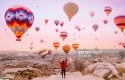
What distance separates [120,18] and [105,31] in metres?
0.26

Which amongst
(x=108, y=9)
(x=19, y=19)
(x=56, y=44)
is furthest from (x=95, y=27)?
(x=19, y=19)

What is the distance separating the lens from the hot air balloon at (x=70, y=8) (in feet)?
14.8

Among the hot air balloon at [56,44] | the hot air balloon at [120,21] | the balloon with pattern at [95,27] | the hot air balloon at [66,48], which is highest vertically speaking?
the hot air balloon at [120,21]

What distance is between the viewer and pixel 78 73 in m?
4.49

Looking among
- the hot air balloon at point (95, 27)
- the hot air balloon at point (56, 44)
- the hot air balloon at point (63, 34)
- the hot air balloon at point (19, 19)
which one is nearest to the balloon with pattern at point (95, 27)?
the hot air balloon at point (95, 27)

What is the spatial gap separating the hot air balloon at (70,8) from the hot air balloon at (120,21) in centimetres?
52

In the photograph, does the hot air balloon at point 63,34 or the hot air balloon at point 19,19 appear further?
the hot air balloon at point 63,34

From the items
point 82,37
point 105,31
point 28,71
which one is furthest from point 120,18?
point 28,71

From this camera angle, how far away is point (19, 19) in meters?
4.43

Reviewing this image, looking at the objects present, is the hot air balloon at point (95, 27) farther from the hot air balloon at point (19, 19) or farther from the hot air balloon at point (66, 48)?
the hot air balloon at point (19, 19)

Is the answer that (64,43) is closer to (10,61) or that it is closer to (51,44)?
(51,44)

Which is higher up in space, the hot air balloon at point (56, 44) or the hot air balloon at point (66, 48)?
the hot air balloon at point (56, 44)

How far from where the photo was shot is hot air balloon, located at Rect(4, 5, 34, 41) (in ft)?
14.5

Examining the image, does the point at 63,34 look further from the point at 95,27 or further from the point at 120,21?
the point at 120,21
